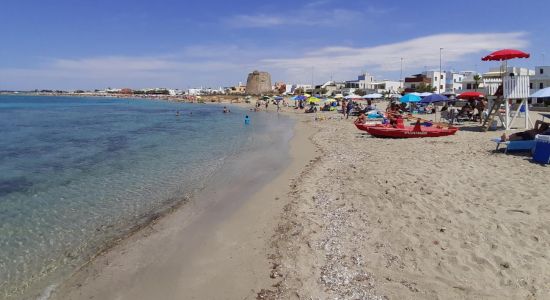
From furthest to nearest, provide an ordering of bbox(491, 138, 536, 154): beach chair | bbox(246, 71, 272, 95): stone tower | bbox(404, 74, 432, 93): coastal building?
bbox(246, 71, 272, 95): stone tower < bbox(404, 74, 432, 93): coastal building < bbox(491, 138, 536, 154): beach chair

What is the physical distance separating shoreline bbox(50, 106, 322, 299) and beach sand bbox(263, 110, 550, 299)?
0.46 m

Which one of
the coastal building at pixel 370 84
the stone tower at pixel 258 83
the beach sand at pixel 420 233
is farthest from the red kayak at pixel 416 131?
the stone tower at pixel 258 83

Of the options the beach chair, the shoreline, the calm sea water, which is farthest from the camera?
the beach chair

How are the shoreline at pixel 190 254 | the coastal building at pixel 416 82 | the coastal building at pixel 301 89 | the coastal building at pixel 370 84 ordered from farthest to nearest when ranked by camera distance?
the coastal building at pixel 301 89 < the coastal building at pixel 370 84 < the coastal building at pixel 416 82 < the shoreline at pixel 190 254

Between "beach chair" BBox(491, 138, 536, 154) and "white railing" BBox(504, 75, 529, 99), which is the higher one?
"white railing" BBox(504, 75, 529, 99)

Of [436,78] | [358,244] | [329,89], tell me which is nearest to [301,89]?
[329,89]

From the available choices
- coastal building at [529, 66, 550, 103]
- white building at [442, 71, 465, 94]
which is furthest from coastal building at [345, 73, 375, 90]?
coastal building at [529, 66, 550, 103]

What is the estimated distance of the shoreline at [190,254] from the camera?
5246 mm

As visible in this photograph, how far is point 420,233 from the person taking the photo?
5926 millimetres

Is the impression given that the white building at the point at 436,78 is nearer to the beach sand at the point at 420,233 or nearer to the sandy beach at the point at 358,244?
the beach sand at the point at 420,233

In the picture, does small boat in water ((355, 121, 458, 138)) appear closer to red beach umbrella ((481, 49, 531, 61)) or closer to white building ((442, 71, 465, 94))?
red beach umbrella ((481, 49, 531, 61))

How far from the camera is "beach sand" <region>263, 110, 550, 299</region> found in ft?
14.9

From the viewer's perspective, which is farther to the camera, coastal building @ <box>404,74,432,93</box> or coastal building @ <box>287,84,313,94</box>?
coastal building @ <box>287,84,313,94</box>

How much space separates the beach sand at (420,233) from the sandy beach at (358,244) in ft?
0.05
